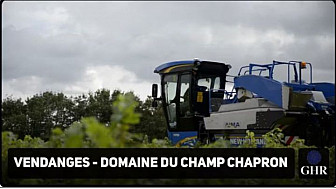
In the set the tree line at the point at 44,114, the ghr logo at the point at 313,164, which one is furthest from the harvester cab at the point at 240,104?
the ghr logo at the point at 313,164

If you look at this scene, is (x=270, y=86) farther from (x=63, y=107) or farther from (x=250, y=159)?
(x=250, y=159)

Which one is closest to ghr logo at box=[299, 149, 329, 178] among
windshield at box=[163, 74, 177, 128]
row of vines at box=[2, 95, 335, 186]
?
row of vines at box=[2, 95, 335, 186]

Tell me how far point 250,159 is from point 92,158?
3.70 feet

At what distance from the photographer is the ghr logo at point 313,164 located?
3.21 meters

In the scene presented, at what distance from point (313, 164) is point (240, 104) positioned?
5.01 metres

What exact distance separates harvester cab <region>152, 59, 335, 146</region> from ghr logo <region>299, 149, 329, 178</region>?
2292 mm

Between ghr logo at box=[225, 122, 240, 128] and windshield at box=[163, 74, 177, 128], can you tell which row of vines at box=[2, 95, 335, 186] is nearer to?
ghr logo at box=[225, 122, 240, 128]

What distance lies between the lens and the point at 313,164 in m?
3.31

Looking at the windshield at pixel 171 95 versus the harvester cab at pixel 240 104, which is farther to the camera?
the windshield at pixel 171 95

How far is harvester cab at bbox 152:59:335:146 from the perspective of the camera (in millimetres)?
7391

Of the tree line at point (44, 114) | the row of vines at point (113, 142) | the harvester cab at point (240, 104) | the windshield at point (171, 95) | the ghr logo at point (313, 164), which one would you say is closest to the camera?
the row of vines at point (113, 142)

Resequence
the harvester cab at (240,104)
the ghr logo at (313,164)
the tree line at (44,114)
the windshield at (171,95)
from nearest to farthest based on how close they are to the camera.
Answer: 1. the ghr logo at (313,164)
2. the tree line at (44,114)
3. the harvester cab at (240,104)
4. the windshield at (171,95)

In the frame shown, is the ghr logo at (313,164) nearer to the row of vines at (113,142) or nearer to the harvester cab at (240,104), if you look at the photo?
the row of vines at (113,142)

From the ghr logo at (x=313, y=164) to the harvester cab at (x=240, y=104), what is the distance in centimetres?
229
